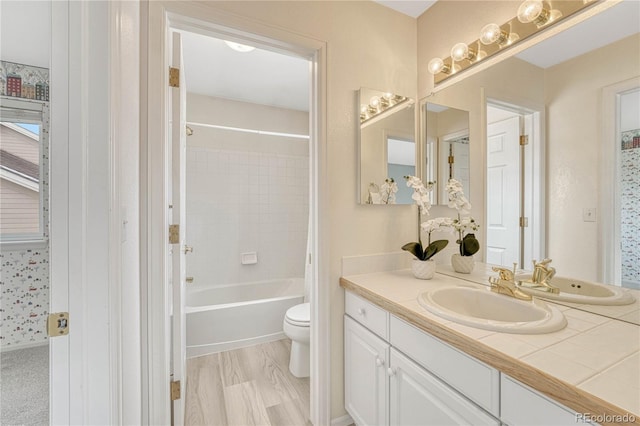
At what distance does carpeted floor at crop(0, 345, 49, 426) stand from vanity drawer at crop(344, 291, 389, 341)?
110cm

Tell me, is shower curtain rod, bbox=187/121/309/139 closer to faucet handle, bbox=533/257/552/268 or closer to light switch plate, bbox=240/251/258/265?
light switch plate, bbox=240/251/258/265

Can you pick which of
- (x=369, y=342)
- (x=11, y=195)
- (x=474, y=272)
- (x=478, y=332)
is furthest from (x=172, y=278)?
(x=474, y=272)

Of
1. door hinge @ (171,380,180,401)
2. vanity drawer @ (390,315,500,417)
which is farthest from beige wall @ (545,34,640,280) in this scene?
door hinge @ (171,380,180,401)

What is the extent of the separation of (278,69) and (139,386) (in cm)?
232

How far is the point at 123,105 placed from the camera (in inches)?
33.0

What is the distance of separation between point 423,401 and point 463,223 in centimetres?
90

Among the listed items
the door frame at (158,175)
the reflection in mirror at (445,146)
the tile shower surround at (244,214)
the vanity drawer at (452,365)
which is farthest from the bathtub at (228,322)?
the reflection in mirror at (445,146)

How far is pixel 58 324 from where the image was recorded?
669 mm

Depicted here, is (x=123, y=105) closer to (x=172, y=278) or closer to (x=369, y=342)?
(x=172, y=278)

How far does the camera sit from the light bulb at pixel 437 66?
5.04 ft

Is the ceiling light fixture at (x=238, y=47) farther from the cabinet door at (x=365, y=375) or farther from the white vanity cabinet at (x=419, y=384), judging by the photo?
the cabinet door at (x=365, y=375)

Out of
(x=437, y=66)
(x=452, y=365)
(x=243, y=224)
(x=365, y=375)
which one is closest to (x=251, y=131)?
(x=243, y=224)

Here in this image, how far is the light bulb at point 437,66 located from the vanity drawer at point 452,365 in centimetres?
144

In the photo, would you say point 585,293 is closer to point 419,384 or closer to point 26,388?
point 419,384
